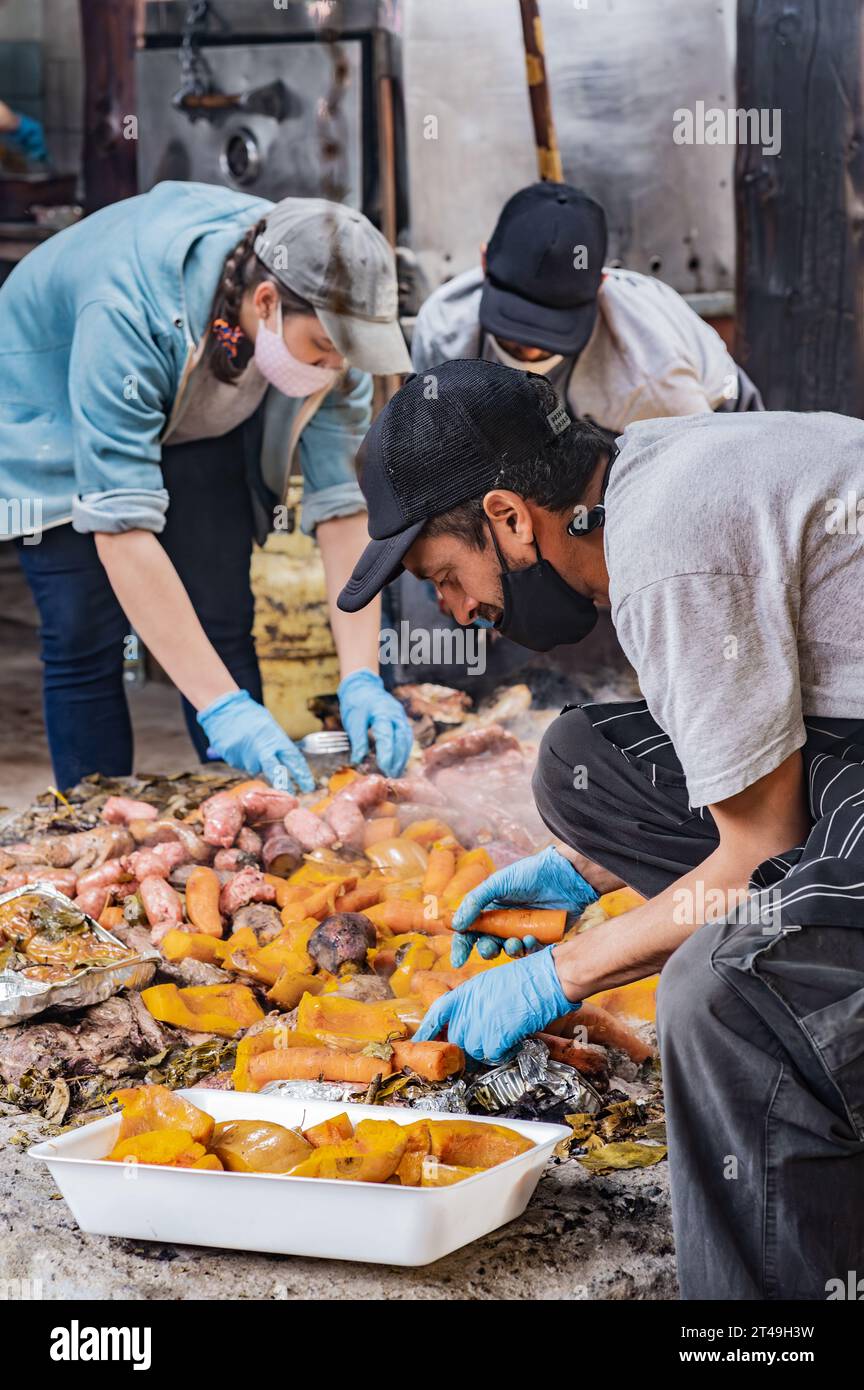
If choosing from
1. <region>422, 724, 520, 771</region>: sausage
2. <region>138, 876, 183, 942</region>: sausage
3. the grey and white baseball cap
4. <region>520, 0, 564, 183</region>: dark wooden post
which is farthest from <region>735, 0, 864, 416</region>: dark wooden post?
<region>138, 876, 183, 942</region>: sausage

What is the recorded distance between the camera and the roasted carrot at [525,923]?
2602 millimetres

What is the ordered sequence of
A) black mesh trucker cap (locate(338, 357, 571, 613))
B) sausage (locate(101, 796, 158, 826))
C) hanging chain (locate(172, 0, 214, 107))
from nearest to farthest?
black mesh trucker cap (locate(338, 357, 571, 613))
sausage (locate(101, 796, 158, 826))
hanging chain (locate(172, 0, 214, 107))

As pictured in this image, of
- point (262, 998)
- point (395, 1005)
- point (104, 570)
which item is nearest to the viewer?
point (395, 1005)

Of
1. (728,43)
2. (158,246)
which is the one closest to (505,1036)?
(158,246)

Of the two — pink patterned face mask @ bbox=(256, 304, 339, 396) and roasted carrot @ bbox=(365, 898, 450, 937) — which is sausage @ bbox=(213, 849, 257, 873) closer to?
roasted carrot @ bbox=(365, 898, 450, 937)

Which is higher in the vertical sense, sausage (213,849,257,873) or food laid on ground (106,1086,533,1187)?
food laid on ground (106,1086,533,1187)

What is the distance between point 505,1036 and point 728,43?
161 inches

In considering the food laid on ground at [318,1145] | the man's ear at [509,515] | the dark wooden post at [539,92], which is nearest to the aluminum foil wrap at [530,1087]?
the food laid on ground at [318,1145]

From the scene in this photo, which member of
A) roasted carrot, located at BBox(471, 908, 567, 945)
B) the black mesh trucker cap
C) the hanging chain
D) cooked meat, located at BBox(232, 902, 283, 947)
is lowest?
cooked meat, located at BBox(232, 902, 283, 947)

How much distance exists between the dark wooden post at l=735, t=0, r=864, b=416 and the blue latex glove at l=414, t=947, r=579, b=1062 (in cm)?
305

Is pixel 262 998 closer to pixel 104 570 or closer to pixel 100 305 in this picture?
pixel 104 570

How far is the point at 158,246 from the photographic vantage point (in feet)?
13.0

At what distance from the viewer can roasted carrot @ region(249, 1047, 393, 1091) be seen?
2361 mm

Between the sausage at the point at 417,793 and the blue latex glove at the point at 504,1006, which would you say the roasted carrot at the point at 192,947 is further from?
the sausage at the point at 417,793
